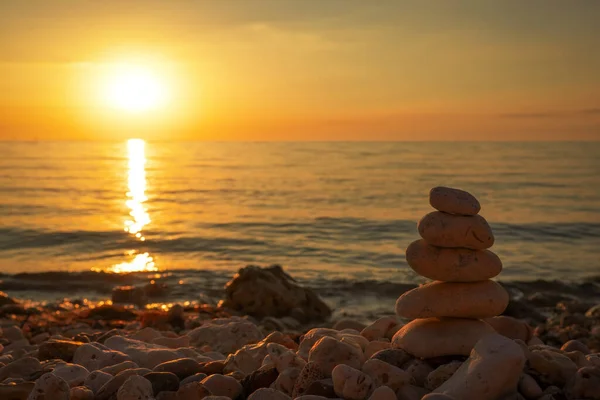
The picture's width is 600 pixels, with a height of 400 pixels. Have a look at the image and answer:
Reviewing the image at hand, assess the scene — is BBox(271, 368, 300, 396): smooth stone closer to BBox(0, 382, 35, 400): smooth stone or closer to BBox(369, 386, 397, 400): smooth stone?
BBox(369, 386, 397, 400): smooth stone

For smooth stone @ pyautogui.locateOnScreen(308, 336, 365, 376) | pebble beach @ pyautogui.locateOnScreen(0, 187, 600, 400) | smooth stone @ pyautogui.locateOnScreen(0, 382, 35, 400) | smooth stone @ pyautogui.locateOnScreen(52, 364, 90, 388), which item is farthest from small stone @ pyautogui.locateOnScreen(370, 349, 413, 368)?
smooth stone @ pyautogui.locateOnScreen(0, 382, 35, 400)

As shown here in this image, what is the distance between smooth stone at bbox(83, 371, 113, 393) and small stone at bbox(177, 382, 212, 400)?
678 millimetres

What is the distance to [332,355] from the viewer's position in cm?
479

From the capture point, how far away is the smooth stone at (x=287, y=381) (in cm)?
467

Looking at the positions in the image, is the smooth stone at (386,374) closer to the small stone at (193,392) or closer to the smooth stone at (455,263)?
the smooth stone at (455,263)

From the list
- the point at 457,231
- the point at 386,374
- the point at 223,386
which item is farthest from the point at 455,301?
the point at 223,386

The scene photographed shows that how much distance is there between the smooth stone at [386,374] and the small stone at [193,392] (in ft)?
3.55

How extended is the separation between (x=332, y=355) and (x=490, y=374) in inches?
44.7

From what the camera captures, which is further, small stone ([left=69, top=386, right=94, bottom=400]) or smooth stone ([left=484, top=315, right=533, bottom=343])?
smooth stone ([left=484, top=315, right=533, bottom=343])

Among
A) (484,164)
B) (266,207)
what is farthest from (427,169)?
(266,207)

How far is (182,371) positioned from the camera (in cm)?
A: 514

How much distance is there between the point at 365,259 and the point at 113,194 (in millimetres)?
21793

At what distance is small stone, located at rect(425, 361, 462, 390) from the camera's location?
15.0ft

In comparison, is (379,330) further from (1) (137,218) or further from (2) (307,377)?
(1) (137,218)
